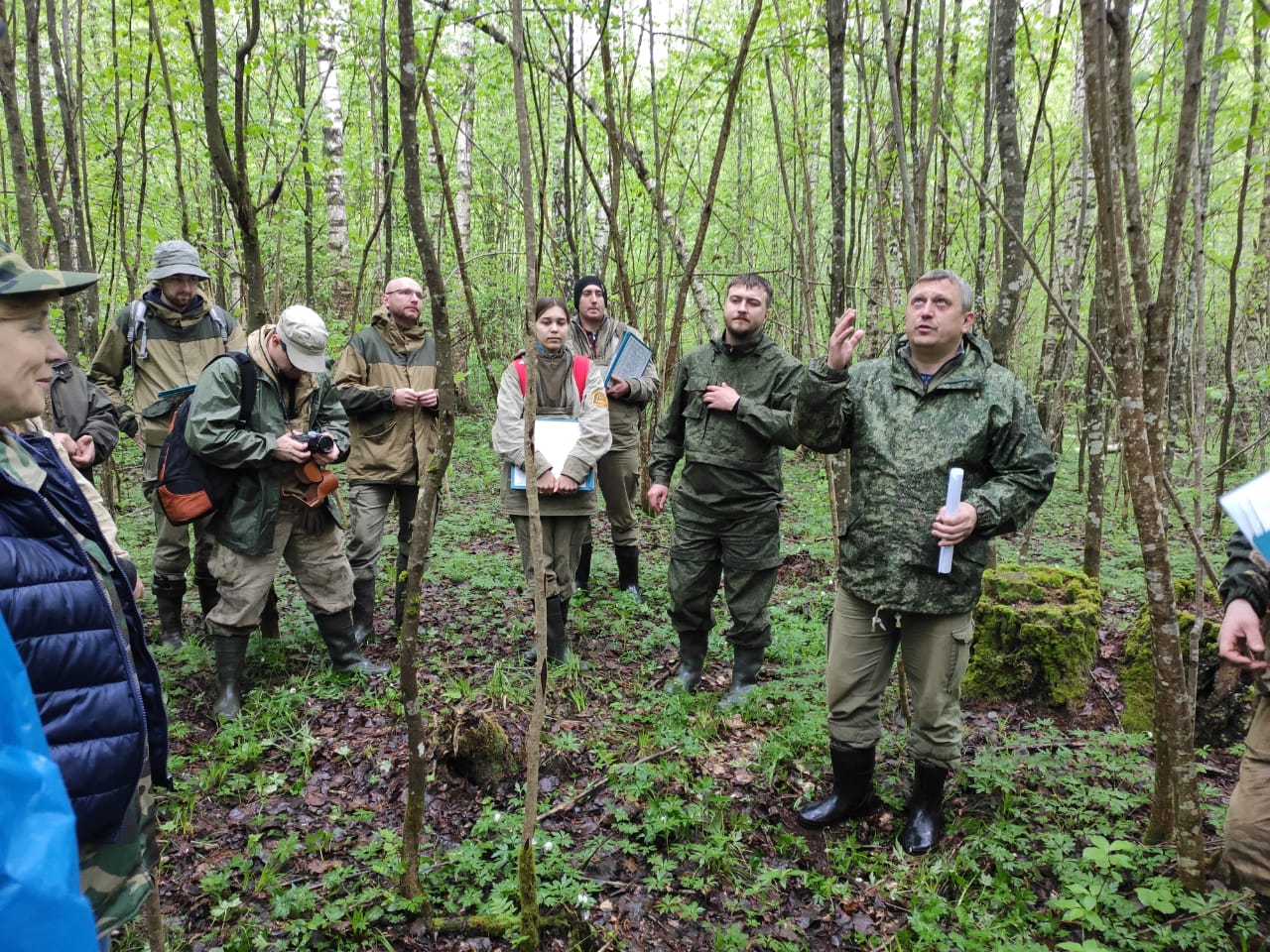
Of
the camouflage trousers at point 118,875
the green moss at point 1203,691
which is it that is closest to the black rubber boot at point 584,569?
the green moss at point 1203,691

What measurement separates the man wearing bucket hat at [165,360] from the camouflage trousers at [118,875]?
123 inches

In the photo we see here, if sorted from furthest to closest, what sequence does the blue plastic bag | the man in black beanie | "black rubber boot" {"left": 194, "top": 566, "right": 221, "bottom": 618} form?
the man in black beanie
"black rubber boot" {"left": 194, "top": 566, "right": 221, "bottom": 618}
the blue plastic bag

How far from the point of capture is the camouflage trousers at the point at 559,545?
4.41m

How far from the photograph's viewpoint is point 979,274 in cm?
669

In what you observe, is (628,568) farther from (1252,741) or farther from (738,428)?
(1252,741)

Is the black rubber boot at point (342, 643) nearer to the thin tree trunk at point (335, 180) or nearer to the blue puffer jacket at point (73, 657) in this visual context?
the blue puffer jacket at point (73, 657)

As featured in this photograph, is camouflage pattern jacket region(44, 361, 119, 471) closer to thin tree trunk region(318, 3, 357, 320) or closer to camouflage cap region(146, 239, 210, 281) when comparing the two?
camouflage cap region(146, 239, 210, 281)

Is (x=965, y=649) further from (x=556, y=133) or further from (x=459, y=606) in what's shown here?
(x=556, y=133)

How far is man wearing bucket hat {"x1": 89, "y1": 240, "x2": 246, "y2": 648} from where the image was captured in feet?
15.0

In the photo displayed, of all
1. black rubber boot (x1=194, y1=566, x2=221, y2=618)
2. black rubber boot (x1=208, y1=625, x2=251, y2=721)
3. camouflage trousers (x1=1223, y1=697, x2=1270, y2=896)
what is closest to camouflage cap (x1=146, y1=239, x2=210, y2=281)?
black rubber boot (x1=194, y1=566, x2=221, y2=618)

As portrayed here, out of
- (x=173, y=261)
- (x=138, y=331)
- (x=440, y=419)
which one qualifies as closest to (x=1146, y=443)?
(x=440, y=419)

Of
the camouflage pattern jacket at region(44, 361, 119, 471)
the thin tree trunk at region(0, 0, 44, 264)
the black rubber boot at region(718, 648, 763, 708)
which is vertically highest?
the thin tree trunk at region(0, 0, 44, 264)

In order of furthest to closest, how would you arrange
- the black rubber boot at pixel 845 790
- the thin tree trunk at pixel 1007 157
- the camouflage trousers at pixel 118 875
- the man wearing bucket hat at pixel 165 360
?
the man wearing bucket hat at pixel 165 360
the thin tree trunk at pixel 1007 157
the black rubber boot at pixel 845 790
the camouflage trousers at pixel 118 875

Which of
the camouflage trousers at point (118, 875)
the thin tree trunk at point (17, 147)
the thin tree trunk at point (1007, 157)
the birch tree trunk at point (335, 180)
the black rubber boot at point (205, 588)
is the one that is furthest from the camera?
the birch tree trunk at point (335, 180)
